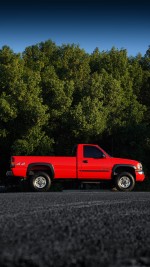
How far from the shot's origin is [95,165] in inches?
710

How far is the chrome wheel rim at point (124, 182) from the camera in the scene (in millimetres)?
18000

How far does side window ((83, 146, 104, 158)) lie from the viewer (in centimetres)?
1805

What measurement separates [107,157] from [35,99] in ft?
45.0

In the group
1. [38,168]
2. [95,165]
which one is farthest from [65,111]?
[38,168]

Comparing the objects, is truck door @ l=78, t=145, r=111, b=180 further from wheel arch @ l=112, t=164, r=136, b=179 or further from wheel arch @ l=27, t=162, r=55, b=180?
wheel arch @ l=27, t=162, r=55, b=180

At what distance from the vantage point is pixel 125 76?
3831 cm

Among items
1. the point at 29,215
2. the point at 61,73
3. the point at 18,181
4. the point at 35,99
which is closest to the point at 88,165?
the point at 18,181

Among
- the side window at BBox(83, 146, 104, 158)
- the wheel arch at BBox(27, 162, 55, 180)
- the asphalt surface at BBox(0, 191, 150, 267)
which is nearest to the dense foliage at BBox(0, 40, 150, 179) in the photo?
the side window at BBox(83, 146, 104, 158)

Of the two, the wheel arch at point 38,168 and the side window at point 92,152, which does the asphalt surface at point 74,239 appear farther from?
the side window at point 92,152

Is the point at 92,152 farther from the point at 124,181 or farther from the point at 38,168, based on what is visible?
the point at 38,168

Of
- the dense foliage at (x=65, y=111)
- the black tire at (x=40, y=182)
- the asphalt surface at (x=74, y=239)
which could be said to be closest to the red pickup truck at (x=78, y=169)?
the black tire at (x=40, y=182)

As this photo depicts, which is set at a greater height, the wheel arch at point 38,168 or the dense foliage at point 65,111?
the dense foliage at point 65,111

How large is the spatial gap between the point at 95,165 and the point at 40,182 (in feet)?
7.41

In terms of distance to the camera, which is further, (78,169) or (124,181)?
(124,181)
